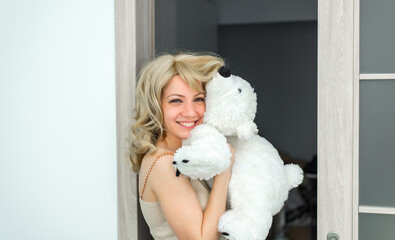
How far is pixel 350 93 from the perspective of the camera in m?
1.48

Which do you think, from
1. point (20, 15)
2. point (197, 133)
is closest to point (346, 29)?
point (197, 133)

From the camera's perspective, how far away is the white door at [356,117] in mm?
1474

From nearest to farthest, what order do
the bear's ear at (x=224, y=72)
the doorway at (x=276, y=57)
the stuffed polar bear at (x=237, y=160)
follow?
1. the stuffed polar bear at (x=237, y=160)
2. the bear's ear at (x=224, y=72)
3. the doorway at (x=276, y=57)

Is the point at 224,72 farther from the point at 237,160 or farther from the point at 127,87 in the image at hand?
the point at 127,87

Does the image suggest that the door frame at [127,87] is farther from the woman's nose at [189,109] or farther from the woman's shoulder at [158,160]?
the woman's nose at [189,109]

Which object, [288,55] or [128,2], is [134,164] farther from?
[288,55]

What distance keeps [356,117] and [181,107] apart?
1.90ft

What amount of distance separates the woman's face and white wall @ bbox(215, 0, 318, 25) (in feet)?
7.42

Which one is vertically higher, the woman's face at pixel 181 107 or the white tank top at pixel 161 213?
the woman's face at pixel 181 107

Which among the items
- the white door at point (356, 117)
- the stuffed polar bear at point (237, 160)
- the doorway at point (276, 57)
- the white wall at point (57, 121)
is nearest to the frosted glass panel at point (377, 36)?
the white door at point (356, 117)

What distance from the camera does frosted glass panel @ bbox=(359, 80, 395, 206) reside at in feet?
4.90

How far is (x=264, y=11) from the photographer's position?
3.59 meters

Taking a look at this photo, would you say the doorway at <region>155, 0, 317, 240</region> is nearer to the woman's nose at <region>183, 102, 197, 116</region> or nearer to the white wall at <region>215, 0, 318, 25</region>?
the white wall at <region>215, 0, 318, 25</region>

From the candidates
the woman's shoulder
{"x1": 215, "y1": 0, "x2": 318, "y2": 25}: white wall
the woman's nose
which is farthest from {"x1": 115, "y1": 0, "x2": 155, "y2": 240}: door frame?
{"x1": 215, "y1": 0, "x2": 318, "y2": 25}: white wall
